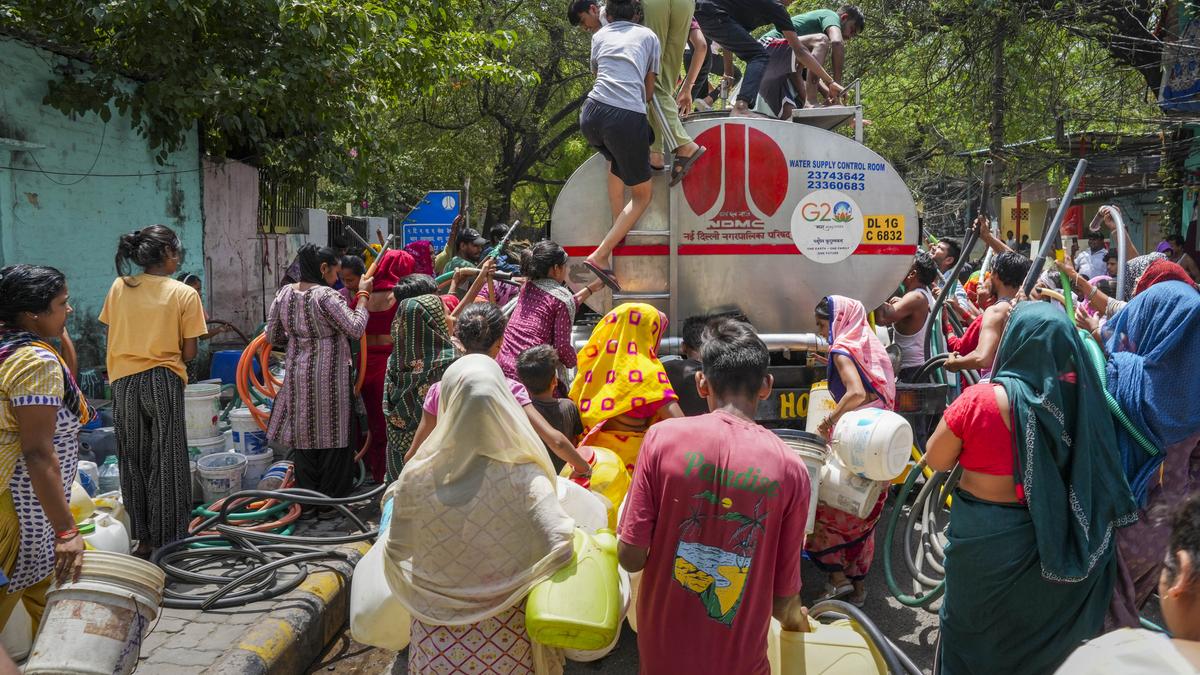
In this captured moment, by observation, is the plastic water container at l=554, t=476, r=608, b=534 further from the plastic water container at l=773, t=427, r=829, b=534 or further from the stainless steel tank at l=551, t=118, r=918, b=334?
Result: the stainless steel tank at l=551, t=118, r=918, b=334

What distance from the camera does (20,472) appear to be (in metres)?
3.03

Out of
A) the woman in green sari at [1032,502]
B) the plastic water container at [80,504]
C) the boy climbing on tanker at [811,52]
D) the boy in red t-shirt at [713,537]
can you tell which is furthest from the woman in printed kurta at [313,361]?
the woman in green sari at [1032,502]

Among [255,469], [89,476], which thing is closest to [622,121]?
[255,469]

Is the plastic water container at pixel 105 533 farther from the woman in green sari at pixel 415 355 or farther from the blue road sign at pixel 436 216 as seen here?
the blue road sign at pixel 436 216

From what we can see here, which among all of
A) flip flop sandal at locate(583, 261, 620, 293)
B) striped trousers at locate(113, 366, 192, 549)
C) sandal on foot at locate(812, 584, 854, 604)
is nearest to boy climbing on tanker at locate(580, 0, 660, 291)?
flip flop sandal at locate(583, 261, 620, 293)

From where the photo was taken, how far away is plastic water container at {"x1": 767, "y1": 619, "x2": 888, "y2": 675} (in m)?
2.46

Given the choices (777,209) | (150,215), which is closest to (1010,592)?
(777,209)

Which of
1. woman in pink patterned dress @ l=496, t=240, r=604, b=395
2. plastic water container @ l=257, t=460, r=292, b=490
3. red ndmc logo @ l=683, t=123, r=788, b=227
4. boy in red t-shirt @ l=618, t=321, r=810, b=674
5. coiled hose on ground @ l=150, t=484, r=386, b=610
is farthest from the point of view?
plastic water container @ l=257, t=460, r=292, b=490

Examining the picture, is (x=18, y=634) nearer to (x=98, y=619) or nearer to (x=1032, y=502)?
(x=98, y=619)

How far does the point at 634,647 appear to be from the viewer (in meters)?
3.93

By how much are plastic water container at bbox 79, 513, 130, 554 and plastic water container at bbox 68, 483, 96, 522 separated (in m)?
0.03

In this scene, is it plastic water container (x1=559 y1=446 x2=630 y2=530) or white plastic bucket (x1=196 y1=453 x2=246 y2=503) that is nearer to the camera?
plastic water container (x1=559 y1=446 x2=630 y2=530)

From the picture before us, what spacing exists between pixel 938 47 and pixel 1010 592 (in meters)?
9.89

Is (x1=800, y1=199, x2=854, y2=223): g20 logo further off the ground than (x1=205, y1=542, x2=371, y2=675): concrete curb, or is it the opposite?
(x1=800, y1=199, x2=854, y2=223): g20 logo
